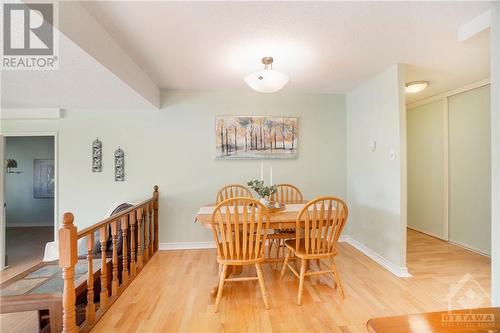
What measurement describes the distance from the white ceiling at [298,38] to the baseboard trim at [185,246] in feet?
7.83

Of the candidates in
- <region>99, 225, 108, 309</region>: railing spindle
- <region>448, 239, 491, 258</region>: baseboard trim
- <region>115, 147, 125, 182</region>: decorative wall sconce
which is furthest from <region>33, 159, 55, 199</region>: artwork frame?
<region>448, 239, 491, 258</region>: baseboard trim

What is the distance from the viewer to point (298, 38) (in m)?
2.11

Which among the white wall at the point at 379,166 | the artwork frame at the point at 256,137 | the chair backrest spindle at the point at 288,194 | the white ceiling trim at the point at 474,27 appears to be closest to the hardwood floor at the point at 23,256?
the artwork frame at the point at 256,137

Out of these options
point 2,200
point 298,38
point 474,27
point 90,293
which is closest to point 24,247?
point 2,200

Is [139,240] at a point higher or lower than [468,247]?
higher

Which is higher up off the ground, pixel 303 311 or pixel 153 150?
pixel 153 150

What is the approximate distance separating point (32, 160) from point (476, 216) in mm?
8789

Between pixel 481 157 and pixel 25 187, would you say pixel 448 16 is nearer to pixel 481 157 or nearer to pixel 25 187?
pixel 481 157

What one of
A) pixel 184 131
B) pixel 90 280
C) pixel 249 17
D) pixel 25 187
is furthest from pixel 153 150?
pixel 25 187

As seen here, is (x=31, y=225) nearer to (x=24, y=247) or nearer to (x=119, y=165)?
(x=24, y=247)

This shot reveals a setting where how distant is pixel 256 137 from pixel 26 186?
19.4 ft

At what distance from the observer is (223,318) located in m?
1.89

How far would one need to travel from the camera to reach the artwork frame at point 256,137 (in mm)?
3564

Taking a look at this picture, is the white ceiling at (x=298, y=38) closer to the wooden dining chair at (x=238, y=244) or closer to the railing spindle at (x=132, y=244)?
the wooden dining chair at (x=238, y=244)
